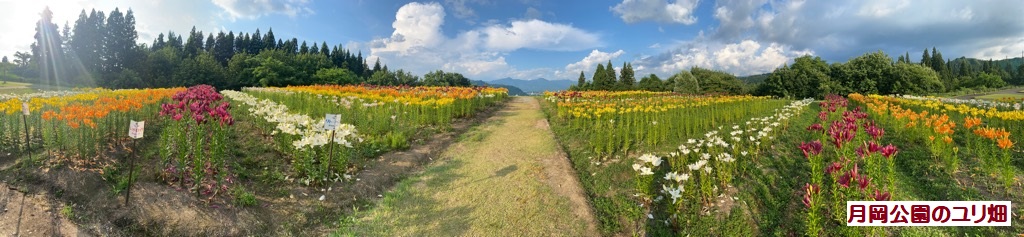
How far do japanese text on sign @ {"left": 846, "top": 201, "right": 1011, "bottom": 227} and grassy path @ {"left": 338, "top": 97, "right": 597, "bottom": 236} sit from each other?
8.81 feet

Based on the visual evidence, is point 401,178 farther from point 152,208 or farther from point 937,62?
point 937,62

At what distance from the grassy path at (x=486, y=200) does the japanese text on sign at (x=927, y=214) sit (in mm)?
2685

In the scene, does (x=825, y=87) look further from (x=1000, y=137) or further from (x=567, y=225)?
(x=567, y=225)

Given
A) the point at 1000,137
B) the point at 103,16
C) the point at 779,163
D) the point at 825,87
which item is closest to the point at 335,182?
the point at 779,163

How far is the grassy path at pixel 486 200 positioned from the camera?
5074mm

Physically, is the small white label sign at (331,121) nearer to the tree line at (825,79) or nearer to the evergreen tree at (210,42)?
the tree line at (825,79)

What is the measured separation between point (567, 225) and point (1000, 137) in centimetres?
630

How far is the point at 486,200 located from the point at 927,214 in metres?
5.12

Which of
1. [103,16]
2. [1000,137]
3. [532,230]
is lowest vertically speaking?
[532,230]

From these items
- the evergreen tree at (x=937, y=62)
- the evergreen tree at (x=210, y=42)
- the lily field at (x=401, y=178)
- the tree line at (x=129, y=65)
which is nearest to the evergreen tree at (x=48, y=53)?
the tree line at (x=129, y=65)

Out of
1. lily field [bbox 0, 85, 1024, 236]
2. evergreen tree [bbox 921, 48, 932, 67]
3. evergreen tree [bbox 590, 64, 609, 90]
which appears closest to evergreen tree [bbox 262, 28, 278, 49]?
evergreen tree [bbox 590, 64, 609, 90]

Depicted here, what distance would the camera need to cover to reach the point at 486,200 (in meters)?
5.98

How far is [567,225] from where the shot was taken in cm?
520

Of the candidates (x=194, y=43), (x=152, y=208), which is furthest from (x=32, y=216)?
(x=194, y=43)
